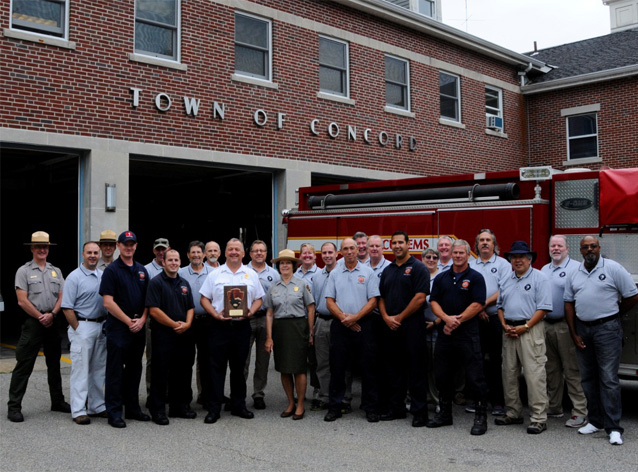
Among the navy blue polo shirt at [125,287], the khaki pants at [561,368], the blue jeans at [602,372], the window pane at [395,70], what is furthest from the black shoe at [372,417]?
the window pane at [395,70]

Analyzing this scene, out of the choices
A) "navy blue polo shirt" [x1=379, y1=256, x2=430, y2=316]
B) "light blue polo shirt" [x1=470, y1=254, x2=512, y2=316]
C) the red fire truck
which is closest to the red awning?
the red fire truck

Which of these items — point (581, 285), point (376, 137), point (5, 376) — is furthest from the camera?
point (376, 137)

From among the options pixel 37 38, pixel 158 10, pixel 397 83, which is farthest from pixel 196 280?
pixel 397 83

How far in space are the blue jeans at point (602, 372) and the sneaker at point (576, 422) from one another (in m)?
0.29

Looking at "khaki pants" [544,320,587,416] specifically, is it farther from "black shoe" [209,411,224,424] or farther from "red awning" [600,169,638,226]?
"black shoe" [209,411,224,424]

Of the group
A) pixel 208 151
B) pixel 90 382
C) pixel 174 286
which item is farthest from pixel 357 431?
pixel 208 151

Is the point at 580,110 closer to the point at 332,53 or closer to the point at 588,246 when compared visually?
the point at 332,53

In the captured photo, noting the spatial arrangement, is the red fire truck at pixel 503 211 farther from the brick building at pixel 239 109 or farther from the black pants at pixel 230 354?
the brick building at pixel 239 109

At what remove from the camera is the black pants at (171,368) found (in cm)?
739

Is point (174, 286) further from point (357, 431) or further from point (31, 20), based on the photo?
point (31, 20)

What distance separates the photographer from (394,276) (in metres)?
7.45

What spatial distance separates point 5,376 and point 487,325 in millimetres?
6851

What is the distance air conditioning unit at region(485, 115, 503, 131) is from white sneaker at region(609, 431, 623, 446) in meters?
14.5

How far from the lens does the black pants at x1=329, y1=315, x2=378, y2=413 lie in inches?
297
